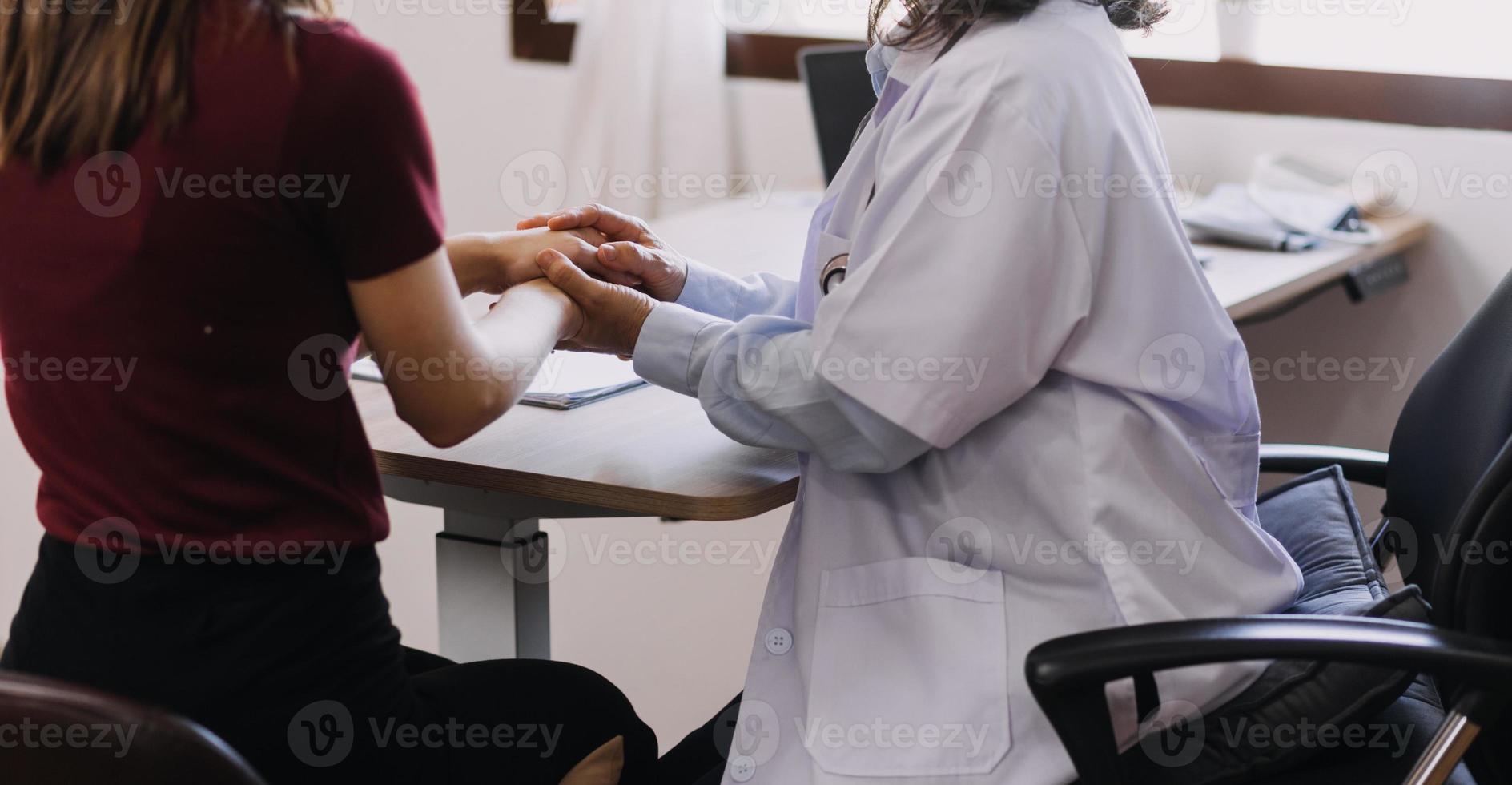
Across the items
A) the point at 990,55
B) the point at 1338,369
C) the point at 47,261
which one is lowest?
the point at 1338,369

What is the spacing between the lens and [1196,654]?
0.95 meters

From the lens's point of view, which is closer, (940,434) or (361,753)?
(361,753)

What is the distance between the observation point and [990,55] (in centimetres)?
109

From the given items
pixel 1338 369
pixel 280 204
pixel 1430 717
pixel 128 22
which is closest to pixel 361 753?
Answer: pixel 280 204

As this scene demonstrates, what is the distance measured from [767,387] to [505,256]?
374 millimetres

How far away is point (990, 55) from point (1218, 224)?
55.5 inches

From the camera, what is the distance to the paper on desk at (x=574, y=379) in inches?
56.9

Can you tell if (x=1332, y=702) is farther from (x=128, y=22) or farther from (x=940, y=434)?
(x=128, y=22)
